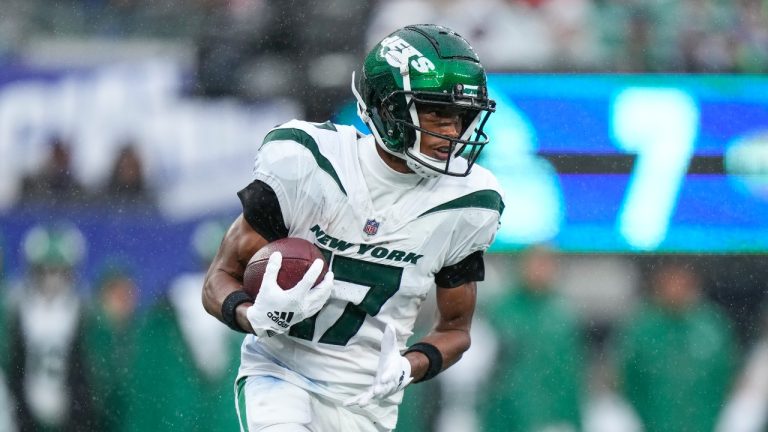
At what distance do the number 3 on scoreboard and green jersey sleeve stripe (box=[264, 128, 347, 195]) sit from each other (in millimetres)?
188

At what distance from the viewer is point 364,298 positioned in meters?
3.16

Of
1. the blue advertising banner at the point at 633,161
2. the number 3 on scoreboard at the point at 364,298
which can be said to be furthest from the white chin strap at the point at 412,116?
the blue advertising banner at the point at 633,161

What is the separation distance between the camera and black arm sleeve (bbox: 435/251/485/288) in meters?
3.36

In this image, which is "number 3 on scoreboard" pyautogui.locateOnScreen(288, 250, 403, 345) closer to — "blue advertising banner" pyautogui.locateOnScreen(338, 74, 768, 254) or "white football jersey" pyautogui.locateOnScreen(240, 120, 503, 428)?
"white football jersey" pyautogui.locateOnScreen(240, 120, 503, 428)

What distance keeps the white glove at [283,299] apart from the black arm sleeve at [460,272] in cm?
57

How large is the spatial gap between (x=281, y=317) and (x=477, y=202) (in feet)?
2.28

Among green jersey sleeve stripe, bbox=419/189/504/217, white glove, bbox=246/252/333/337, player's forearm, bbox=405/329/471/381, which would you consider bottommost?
player's forearm, bbox=405/329/471/381

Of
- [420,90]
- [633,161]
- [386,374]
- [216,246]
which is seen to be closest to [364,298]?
[386,374]

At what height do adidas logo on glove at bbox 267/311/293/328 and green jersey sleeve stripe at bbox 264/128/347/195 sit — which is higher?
green jersey sleeve stripe at bbox 264/128/347/195

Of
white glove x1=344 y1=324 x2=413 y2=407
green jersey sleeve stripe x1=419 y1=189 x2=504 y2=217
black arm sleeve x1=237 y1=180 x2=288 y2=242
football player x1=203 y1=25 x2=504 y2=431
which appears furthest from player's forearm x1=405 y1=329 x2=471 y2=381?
black arm sleeve x1=237 y1=180 x2=288 y2=242

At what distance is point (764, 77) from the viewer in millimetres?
5453

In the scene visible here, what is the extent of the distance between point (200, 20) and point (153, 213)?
0.86m

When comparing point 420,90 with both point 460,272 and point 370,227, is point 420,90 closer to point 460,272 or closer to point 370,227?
point 370,227

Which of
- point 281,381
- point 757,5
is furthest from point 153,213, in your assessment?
point 757,5
